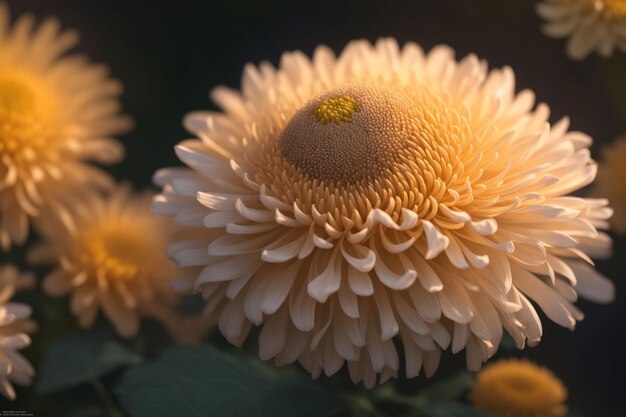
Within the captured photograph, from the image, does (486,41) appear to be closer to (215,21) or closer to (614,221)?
(614,221)

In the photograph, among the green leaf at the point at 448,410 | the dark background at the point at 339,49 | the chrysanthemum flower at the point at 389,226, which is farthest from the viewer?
the dark background at the point at 339,49

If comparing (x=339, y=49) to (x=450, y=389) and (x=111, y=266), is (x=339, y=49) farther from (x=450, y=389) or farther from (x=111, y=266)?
(x=450, y=389)

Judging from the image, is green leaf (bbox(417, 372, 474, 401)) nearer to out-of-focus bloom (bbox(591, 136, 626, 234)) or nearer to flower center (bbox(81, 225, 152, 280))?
out-of-focus bloom (bbox(591, 136, 626, 234))

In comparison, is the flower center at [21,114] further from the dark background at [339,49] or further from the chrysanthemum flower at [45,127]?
the dark background at [339,49]

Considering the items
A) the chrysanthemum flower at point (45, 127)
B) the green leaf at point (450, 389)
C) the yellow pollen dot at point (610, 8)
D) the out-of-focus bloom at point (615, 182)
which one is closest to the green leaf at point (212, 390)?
the green leaf at point (450, 389)

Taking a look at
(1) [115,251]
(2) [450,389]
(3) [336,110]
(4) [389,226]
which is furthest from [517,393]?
(1) [115,251]

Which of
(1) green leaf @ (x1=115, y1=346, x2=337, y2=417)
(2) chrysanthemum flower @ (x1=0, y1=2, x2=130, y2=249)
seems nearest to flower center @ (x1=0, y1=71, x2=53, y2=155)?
(2) chrysanthemum flower @ (x1=0, y1=2, x2=130, y2=249)
